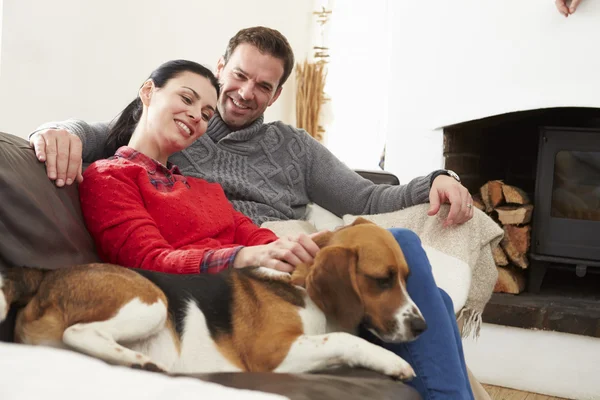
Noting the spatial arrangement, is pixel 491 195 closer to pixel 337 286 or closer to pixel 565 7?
pixel 565 7

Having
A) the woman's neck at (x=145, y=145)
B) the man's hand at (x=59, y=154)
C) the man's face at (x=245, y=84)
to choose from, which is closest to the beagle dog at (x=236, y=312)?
the man's hand at (x=59, y=154)

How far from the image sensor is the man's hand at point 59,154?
161 cm

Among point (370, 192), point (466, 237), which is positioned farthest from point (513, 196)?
point (466, 237)

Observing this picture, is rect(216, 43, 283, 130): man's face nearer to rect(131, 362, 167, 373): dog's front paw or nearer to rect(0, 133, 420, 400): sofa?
rect(0, 133, 420, 400): sofa

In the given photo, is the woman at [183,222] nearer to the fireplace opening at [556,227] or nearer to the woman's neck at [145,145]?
the woman's neck at [145,145]

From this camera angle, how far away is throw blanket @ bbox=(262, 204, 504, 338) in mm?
2092

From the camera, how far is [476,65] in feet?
10.2

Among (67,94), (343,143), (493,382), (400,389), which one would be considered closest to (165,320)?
(400,389)

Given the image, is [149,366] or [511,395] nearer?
[149,366]

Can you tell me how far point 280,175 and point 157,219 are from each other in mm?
767

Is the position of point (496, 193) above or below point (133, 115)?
below

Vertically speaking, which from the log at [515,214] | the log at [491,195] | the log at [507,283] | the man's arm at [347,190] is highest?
the man's arm at [347,190]

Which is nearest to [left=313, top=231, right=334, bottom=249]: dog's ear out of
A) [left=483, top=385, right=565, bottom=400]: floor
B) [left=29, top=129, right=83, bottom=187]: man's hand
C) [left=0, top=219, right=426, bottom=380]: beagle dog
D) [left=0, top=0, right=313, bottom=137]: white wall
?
[left=0, top=219, right=426, bottom=380]: beagle dog

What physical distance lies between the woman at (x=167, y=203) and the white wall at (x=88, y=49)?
2.44 feet
